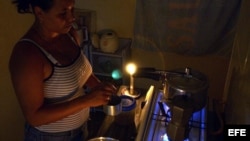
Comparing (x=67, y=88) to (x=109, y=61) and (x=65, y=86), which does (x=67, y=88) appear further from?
(x=109, y=61)

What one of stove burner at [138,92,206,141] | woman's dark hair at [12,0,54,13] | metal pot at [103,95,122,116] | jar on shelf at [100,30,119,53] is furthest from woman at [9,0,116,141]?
jar on shelf at [100,30,119,53]

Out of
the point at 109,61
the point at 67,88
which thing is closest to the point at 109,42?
the point at 109,61

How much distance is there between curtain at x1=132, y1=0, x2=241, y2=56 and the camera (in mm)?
2355

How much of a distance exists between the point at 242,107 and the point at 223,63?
1566 millimetres

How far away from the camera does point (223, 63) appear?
8.71 ft

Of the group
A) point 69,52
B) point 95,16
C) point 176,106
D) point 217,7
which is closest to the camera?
point 176,106

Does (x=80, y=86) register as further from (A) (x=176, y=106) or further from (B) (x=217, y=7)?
(B) (x=217, y=7)

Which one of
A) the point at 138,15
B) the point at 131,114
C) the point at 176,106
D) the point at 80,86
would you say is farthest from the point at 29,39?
the point at 138,15

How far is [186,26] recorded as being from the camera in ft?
8.09

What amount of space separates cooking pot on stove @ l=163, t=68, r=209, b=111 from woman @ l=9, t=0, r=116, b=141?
282 mm

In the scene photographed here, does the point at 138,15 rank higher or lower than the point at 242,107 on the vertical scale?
higher

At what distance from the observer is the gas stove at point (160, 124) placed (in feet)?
4.13

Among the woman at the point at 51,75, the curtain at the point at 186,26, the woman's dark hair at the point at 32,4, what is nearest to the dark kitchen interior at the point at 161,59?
the curtain at the point at 186,26

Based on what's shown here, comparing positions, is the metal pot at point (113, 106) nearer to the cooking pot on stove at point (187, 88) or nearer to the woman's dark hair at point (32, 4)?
the cooking pot on stove at point (187, 88)
